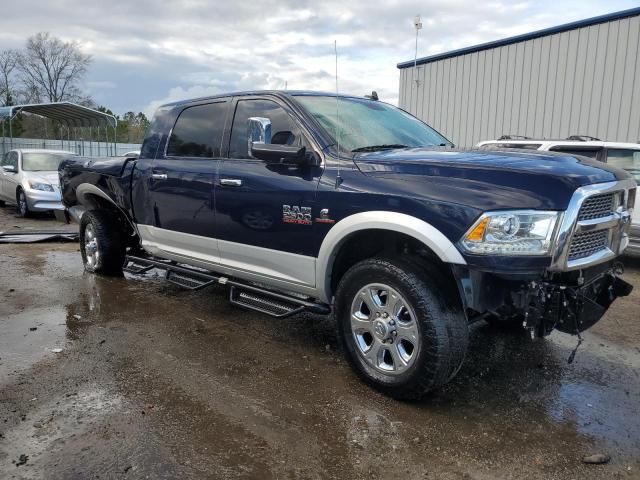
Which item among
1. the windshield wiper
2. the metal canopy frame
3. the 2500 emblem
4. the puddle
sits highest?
the metal canopy frame

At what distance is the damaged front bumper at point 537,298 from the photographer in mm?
3064

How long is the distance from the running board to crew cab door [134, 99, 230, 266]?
6.3 inches

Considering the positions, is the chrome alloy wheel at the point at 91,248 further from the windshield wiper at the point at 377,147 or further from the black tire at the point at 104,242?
the windshield wiper at the point at 377,147

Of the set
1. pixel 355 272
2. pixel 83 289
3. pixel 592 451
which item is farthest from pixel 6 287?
pixel 592 451

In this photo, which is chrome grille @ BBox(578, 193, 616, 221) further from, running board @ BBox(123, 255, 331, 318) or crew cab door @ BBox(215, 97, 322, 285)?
running board @ BBox(123, 255, 331, 318)

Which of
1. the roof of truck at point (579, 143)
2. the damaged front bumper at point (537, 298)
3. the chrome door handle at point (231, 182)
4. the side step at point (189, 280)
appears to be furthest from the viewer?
the roof of truck at point (579, 143)

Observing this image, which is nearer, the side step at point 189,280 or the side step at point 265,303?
the side step at point 265,303

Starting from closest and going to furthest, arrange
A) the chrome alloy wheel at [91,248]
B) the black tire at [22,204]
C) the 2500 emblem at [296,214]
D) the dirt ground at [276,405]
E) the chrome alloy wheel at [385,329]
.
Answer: the dirt ground at [276,405] → the chrome alloy wheel at [385,329] → the 2500 emblem at [296,214] → the chrome alloy wheel at [91,248] → the black tire at [22,204]

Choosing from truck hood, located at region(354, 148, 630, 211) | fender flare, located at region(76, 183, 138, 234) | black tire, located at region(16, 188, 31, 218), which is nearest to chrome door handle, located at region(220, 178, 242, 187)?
truck hood, located at region(354, 148, 630, 211)

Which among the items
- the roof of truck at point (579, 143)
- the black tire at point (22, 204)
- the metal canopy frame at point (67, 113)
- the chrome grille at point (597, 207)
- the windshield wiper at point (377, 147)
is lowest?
the black tire at point (22, 204)

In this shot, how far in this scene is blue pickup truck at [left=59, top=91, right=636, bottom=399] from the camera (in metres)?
3.00

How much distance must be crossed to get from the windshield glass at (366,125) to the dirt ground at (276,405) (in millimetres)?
1651

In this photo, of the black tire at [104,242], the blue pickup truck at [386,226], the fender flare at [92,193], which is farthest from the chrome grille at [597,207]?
the black tire at [104,242]

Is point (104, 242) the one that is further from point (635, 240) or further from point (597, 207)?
point (635, 240)
